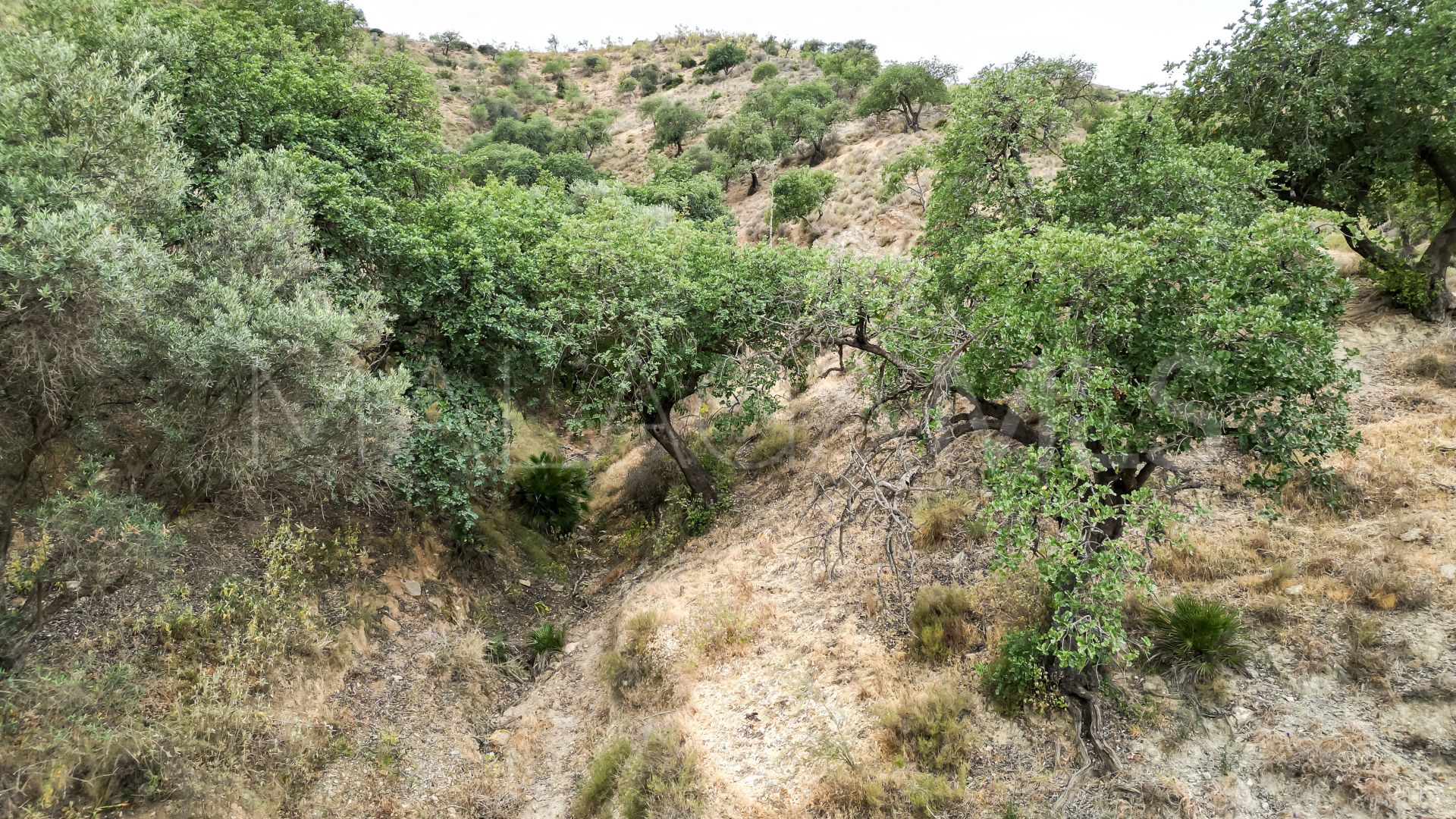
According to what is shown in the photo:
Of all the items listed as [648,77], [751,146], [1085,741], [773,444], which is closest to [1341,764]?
[1085,741]

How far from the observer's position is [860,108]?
42.3m

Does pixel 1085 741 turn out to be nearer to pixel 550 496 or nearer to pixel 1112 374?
pixel 1112 374

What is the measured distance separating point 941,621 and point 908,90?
37804 mm

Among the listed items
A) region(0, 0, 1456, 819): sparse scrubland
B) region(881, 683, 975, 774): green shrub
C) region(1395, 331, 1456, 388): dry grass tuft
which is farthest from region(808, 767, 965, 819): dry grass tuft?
region(1395, 331, 1456, 388): dry grass tuft

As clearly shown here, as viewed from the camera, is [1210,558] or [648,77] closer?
[1210,558]

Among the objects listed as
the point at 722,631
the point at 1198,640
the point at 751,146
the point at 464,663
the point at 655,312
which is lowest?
the point at 464,663

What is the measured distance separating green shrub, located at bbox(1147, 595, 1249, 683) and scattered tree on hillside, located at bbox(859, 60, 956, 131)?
120 ft

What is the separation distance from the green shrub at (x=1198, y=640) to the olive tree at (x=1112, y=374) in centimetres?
67

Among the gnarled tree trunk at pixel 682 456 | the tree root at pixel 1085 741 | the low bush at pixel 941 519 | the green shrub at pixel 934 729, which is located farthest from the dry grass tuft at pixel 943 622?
the gnarled tree trunk at pixel 682 456

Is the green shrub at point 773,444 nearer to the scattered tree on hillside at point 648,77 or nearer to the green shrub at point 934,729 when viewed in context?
the green shrub at point 934,729

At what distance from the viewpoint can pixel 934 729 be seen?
8.15 m

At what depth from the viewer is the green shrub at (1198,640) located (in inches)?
310

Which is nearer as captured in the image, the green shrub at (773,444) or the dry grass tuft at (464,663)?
the dry grass tuft at (464,663)

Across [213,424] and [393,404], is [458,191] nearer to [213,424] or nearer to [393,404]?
[393,404]
